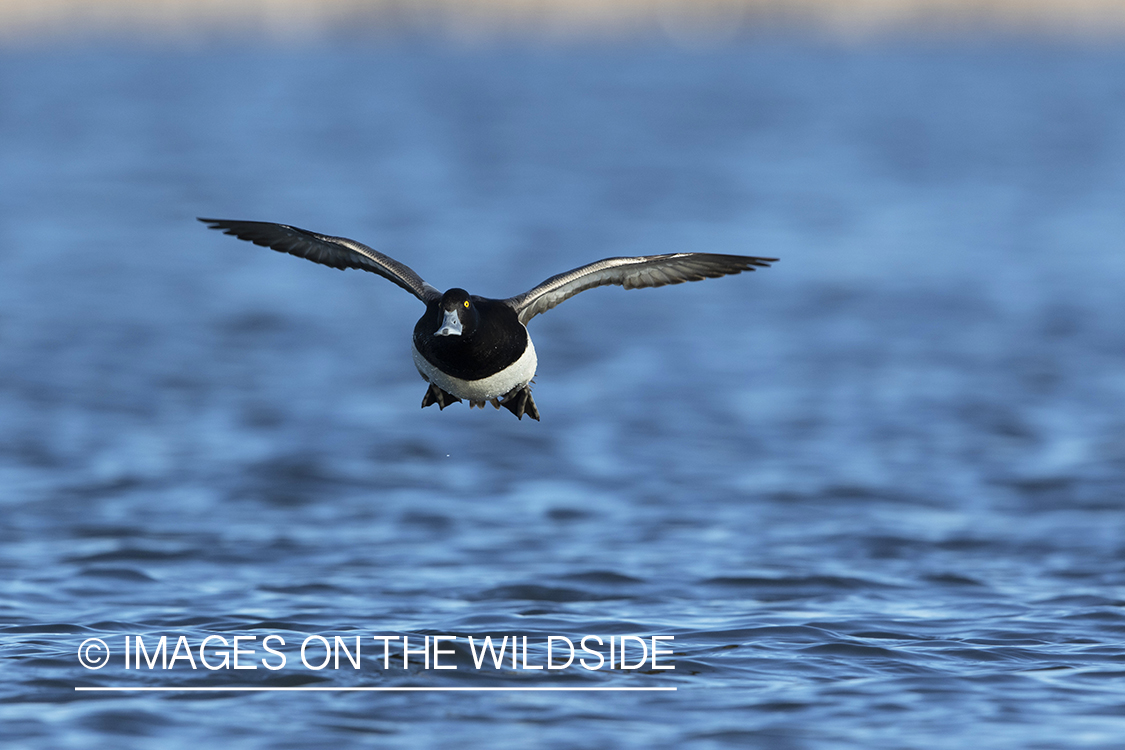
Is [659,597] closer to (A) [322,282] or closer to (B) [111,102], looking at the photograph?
(A) [322,282]

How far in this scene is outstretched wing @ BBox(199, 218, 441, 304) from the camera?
9.44m

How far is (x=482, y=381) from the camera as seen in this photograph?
9102 mm

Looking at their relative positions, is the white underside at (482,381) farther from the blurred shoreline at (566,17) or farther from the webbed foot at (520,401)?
the blurred shoreline at (566,17)

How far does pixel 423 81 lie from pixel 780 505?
296 ft

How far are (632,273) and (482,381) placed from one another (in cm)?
153

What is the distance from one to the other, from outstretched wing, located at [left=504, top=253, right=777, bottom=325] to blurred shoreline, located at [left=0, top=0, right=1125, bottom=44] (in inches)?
6551

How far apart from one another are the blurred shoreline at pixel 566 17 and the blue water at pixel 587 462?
129509 millimetres

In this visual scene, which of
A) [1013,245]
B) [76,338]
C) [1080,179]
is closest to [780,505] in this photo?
[76,338]

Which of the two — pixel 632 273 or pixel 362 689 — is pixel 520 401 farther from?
pixel 362 689

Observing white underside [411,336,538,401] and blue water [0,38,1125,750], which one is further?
blue water [0,38,1125,750]

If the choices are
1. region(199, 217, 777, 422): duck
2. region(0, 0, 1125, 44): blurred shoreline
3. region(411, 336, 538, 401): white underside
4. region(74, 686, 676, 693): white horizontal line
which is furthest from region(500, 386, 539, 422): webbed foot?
region(0, 0, 1125, 44): blurred shoreline

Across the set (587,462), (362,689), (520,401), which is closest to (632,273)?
(520,401)

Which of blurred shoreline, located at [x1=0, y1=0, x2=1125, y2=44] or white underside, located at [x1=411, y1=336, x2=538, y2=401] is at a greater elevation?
blurred shoreline, located at [x1=0, y1=0, x2=1125, y2=44]

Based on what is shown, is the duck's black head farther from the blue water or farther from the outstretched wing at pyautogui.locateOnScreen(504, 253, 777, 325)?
the blue water
